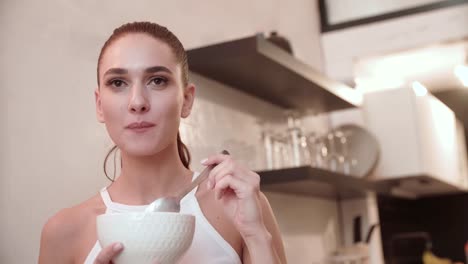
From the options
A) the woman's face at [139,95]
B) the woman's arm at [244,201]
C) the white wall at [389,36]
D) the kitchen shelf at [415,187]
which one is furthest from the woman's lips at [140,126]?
the white wall at [389,36]

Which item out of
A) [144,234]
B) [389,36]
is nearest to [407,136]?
[389,36]

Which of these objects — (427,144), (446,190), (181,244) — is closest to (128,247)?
(181,244)

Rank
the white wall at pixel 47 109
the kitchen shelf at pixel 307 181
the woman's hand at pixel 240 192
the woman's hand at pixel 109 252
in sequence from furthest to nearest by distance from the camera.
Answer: the kitchen shelf at pixel 307 181 → the white wall at pixel 47 109 → the woman's hand at pixel 240 192 → the woman's hand at pixel 109 252

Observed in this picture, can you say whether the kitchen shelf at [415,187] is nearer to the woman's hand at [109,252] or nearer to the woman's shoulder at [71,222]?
the woman's shoulder at [71,222]

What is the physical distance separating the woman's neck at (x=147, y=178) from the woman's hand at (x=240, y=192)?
0.47ft

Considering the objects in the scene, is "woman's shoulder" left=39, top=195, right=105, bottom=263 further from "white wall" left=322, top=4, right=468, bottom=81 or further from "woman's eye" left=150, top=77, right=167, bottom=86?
"white wall" left=322, top=4, right=468, bottom=81

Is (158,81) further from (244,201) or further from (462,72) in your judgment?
(462,72)

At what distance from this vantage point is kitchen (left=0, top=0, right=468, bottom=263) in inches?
48.9

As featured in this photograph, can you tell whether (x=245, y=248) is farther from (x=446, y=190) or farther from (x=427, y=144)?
(x=446, y=190)

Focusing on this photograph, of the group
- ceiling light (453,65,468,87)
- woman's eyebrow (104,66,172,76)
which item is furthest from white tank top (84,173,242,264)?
ceiling light (453,65,468,87)

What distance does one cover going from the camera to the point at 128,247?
768 millimetres

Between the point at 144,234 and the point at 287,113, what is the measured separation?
1596 millimetres

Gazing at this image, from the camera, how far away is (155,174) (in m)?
1.02

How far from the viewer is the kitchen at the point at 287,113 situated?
1241 millimetres
